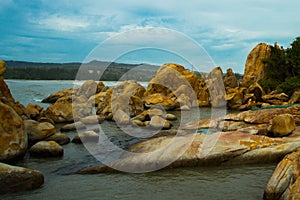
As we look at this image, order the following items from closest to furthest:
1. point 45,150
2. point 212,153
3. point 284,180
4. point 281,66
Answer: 1. point 284,180
2. point 212,153
3. point 45,150
4. point 281,66

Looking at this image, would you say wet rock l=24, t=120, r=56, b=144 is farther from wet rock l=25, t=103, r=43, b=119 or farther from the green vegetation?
the green vegetation

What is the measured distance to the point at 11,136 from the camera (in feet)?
45.8

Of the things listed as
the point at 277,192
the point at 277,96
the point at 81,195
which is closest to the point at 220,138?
the point at 277,192

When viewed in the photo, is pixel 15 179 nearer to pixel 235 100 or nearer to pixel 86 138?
pixel 86 138

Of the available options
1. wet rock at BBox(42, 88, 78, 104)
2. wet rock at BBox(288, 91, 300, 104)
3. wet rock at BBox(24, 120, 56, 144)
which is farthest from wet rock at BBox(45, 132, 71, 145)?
wet rock at BBox(288, 91, 300, 104)

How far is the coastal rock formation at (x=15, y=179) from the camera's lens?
31.6ft

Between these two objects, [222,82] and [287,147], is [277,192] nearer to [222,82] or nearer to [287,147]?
[287,147]

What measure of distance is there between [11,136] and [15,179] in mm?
4658

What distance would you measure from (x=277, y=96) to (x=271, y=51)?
19.3m

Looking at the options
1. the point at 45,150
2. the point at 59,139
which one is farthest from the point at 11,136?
the point at 59,139

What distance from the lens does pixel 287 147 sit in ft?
43.4

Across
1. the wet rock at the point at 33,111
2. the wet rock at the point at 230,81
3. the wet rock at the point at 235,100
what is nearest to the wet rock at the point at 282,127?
the wet rock at the point at 33,111

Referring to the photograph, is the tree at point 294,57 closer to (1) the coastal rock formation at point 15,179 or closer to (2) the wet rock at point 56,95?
(2) the wet rock at point 56,95

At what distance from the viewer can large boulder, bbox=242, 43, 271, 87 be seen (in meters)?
60.8
